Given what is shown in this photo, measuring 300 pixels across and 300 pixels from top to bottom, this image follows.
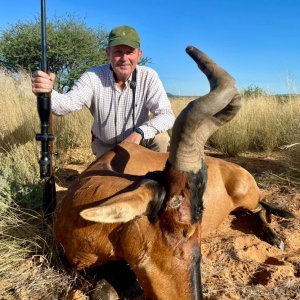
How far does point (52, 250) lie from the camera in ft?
12.3

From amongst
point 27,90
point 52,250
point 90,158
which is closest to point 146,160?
point 52,250

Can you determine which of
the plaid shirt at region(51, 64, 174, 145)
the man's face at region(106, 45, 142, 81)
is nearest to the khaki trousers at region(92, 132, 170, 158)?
the plaid shirt at region(51, 64, 174, 145)

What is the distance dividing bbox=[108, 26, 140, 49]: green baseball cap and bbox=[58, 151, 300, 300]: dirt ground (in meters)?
2.32

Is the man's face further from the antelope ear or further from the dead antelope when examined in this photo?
the antelope ear

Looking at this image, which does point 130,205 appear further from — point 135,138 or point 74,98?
point 74,98

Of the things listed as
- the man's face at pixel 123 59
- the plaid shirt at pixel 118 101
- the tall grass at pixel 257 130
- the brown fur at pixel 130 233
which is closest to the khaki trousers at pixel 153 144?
the plaid shirt at pixel 118 101

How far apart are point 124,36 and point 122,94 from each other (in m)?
0.80

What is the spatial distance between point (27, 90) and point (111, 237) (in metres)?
8.49

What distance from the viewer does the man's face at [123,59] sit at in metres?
5.13

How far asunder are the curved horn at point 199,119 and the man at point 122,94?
2.38m

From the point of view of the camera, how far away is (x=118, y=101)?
18.0 feet

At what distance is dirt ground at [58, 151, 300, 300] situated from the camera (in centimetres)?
335

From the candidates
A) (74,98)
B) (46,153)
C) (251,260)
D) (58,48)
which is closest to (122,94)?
(74,98)

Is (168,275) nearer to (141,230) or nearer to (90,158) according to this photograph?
(141,230)
